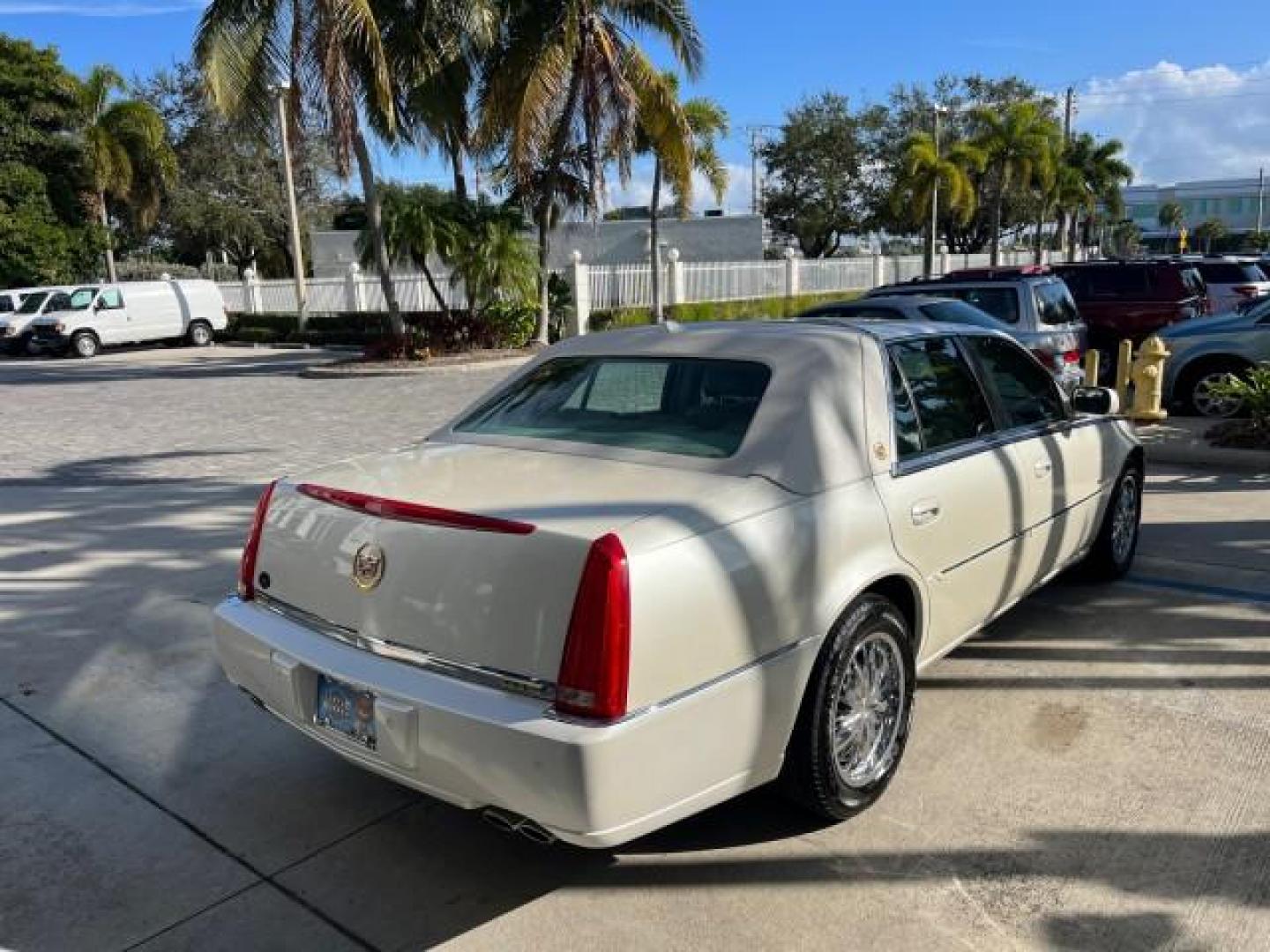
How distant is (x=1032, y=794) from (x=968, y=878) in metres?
0.60

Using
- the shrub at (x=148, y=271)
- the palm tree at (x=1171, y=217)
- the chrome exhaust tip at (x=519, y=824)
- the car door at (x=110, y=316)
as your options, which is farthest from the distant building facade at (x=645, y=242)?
the palm tree at (x=1171, y=217)

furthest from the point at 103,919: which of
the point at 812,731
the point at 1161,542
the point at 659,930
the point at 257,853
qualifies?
the point at 1161,542

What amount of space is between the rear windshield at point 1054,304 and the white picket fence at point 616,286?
46.3 feet

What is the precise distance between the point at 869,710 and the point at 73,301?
28.5m

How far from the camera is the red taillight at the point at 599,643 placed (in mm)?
2570

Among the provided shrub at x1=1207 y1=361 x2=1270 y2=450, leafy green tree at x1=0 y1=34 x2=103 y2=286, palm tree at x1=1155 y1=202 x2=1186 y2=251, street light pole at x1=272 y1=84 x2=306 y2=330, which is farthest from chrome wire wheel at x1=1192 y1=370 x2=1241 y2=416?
palm tree at x1=1155 y1=202 x2=1186 y2=251

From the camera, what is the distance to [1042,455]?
4.55 metres

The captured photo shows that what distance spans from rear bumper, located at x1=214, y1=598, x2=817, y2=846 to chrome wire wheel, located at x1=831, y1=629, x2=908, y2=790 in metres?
0.34

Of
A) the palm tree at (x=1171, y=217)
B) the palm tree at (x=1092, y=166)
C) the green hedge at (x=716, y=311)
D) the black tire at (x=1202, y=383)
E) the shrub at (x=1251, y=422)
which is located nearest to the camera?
the shrub at (x=1251, y=422)

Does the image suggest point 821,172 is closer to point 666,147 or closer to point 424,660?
point 666,147

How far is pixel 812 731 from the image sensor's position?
3.13 m

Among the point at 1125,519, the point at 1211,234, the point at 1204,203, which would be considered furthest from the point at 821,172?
the point at 1204,203

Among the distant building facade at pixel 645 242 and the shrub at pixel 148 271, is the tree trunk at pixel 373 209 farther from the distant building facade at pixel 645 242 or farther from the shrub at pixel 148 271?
the shrub at pixel 148 271

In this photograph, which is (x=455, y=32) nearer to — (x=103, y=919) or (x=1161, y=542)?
(x=1161, y=542)
